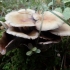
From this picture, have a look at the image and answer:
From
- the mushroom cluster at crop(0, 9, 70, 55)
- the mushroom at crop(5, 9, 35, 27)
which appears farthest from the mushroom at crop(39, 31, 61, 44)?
the mushroom at crop(5, 9, 35, 27)

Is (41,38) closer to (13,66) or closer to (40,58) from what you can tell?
(40,58)

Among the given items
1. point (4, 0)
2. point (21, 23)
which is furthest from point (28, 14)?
point (4, 0)

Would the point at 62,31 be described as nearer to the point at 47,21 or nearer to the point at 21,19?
the point at 47,21

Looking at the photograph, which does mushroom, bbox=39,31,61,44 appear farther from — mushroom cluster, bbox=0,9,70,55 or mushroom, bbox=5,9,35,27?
mushroom, bbox=5,9,35,27

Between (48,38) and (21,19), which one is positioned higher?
(21,19)

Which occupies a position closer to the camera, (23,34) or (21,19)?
(23,34)

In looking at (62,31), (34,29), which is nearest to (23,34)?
(34,29)

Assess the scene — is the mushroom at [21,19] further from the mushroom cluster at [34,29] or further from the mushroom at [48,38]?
the mushroom at [48,38]
